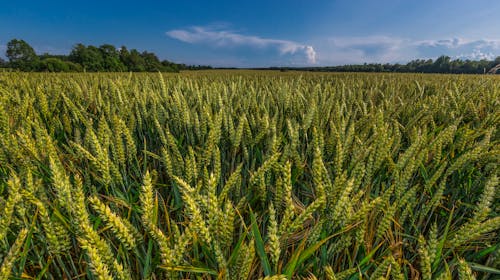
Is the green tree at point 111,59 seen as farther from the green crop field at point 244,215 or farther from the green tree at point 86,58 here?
the green crop field at point 244,215

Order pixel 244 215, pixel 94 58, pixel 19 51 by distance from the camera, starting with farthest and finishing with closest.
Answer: pixel 19 51, pixel 94 58, pixel 244 215

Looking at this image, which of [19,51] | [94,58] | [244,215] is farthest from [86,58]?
[244,215]

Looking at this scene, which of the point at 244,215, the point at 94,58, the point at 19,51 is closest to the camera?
the point at 244,215

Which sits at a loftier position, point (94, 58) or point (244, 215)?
point (94, 58)

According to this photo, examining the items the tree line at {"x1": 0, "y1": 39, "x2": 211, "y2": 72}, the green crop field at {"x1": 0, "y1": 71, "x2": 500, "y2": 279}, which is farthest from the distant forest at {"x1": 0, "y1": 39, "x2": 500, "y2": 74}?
the green crop field at {"x1": 0, "y1": 71, "x2": 500, "y2": 279}

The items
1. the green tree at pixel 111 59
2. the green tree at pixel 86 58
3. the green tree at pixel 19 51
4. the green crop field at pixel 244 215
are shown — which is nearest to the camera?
the green crop field at pixel 244 215

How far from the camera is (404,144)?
153 centimetres

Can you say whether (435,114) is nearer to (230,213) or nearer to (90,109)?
(230,213)

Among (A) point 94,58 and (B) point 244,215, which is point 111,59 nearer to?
(A) point 94,58

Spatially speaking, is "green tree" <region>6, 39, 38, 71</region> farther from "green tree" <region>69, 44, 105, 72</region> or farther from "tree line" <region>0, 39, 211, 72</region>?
"green tree" <region>69, 44, 105, 72</region>

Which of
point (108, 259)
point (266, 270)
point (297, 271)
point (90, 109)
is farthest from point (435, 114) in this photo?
point (90, 109)

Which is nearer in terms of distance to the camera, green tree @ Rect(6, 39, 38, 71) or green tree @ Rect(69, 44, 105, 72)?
green tree @ Rect(69, 44, 105, 72)

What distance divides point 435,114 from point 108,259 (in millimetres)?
2132

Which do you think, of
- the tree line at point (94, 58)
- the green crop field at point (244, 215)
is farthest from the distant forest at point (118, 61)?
the green crop field at point (244, 215)
